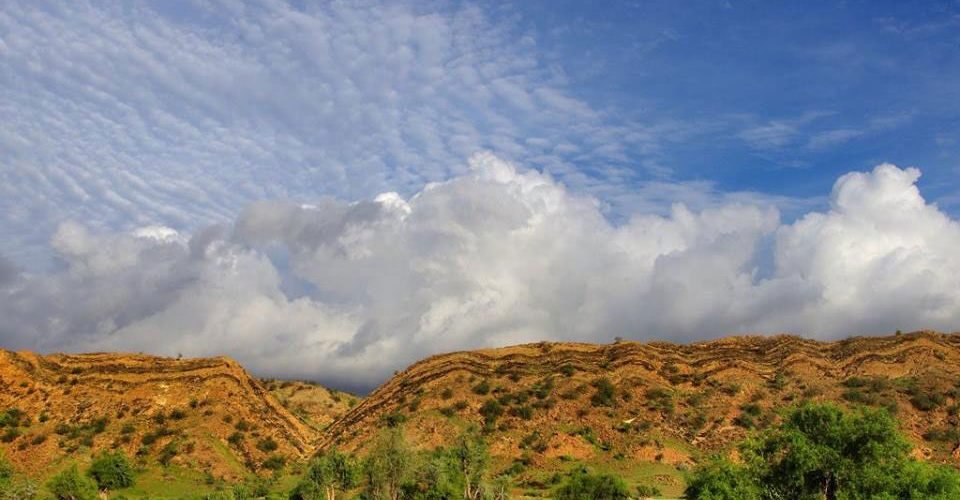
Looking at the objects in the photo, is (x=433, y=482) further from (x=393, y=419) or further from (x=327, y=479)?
(x=393, y=419)

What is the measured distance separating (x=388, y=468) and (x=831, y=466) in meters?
31.3

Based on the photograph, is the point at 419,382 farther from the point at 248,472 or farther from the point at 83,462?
the point at 83,462

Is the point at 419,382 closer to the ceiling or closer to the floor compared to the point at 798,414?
closer to the ceiling

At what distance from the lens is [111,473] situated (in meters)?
66.9

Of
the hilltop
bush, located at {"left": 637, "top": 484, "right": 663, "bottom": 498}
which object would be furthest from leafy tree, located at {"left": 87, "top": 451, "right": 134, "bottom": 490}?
bush, located at {"left": 637, "top": 484, "right": 663, "bottom": 498}

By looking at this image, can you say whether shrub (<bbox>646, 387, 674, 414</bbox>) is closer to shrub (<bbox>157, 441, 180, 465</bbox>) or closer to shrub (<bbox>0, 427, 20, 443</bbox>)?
shrub (<bbox>157, 441, 180, 465</bbox>)

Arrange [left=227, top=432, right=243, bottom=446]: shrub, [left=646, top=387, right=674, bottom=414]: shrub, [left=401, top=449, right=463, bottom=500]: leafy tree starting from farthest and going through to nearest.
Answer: [left=646, top=387, right=674, bottom=414]: shrub → [left=227, top=432, right=243, bottom=446]: shrub → [left=401, top=449, right=463, bottom=500]: leafy tree

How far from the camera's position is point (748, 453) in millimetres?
46844

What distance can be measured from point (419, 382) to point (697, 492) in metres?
50.6

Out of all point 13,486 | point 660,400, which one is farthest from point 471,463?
point 13,486

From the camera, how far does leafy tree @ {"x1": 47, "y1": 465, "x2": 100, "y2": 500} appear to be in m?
60.0

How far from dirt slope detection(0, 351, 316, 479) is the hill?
9.95 metres

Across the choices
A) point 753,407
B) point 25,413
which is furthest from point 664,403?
point 25,413

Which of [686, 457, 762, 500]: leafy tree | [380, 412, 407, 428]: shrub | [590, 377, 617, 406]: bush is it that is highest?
[590, 377, 617, 406]: bush
